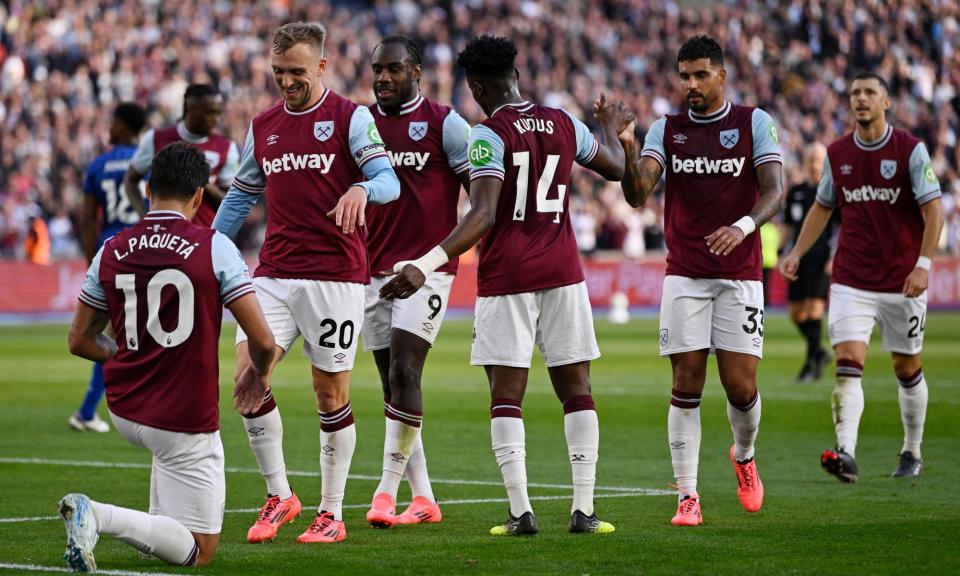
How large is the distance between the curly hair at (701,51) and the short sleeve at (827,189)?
2252mm

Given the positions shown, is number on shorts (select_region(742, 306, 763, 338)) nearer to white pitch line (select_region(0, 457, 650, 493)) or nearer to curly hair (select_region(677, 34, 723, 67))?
curly hair (select_region(677, 34, 723, 67))

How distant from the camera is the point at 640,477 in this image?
405 inches

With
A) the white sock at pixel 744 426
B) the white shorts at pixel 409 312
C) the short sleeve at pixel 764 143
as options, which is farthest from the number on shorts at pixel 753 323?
the white shorts at pixel 409 312

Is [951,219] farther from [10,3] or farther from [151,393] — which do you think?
[151,393]

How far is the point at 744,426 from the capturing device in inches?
343

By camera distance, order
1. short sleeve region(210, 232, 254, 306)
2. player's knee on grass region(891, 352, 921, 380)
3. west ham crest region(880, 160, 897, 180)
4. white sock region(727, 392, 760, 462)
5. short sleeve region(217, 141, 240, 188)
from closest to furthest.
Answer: short sleeve region(210, 232, 254, 306) < white sock region(727, 392, 760, 462) < west ham crest region(880, 160, 897, 180) < player's knee on grass region(891, 352, 921, 380) < short sleeve region(217, 141, 240, 188)

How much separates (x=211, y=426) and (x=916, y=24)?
3855 centimetres

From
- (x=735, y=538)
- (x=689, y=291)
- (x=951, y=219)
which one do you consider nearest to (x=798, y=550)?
(x=735, y=538)

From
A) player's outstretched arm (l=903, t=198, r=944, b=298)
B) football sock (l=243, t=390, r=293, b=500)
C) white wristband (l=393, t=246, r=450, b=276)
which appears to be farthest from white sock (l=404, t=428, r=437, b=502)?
player's outstretched arm (l=903, t=198, r=944, b=298)

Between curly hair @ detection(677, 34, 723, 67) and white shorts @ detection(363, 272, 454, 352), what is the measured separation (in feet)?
5.91

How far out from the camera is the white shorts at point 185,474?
657cm

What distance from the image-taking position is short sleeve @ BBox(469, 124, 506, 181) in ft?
24.9

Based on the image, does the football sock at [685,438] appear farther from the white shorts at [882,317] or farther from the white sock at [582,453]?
the white shorts at [882,317]

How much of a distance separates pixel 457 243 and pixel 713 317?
2009 mm
